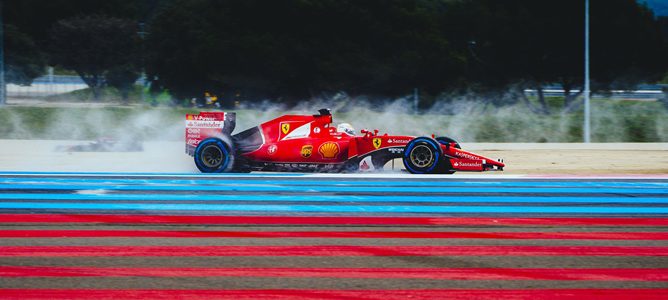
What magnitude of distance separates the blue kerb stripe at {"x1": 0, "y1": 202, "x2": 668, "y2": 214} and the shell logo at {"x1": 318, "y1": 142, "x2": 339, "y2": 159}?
3456 millimetres

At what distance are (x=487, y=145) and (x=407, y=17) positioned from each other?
14.6 m

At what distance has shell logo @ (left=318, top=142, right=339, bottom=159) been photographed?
1425cm

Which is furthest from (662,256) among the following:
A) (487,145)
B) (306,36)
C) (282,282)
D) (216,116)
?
(306,36)

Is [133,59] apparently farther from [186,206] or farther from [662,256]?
[662,256]

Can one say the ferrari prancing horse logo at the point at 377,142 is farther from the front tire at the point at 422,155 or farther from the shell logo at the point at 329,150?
the shell logo at the point at 329,150

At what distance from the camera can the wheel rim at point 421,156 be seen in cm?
1438

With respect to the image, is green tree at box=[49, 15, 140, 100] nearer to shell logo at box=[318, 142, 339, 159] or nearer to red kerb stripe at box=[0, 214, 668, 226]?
shell logo at box=[318, 142, 339, 159]

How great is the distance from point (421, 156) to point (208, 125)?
3.49 meters

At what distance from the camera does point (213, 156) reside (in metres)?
14.9

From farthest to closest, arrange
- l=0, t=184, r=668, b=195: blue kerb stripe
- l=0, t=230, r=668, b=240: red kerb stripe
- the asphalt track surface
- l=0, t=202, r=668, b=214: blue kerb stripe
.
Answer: l=0, t=184, r=668, b=195: blue kerb stripe
l=0, t=202, r=668, b=214: blue kerb stripe
l=0, t=230, r=668, b=240: red kerb stripe
the asphalt track surface

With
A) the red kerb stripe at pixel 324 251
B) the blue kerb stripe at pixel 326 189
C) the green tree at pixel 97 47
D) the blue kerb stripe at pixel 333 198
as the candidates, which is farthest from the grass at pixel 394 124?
the red kerb stripe at pixel 324 251

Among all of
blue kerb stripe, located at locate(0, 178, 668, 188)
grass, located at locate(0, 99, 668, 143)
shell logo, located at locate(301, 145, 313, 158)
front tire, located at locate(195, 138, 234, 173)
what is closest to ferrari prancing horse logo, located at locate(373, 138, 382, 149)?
blue kerb stripe, located at locate(0, 178, 668, 188)

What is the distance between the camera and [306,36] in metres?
35.4

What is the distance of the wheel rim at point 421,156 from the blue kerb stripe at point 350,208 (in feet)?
11.7
